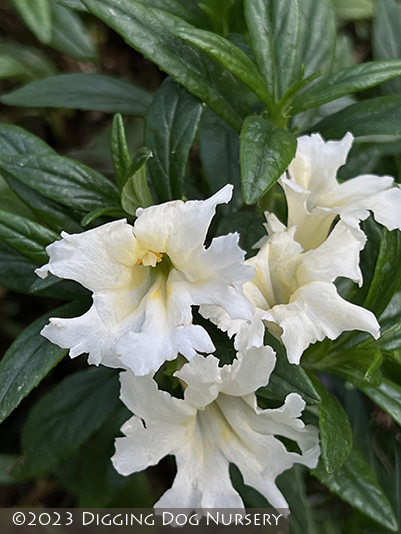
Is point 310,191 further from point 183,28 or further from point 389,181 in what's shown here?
point 183,28

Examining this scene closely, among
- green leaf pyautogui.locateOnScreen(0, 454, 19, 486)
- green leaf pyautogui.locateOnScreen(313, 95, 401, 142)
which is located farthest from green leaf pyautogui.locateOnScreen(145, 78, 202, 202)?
green leaf pyautogui.locateOnScreen(0, 454, 19, 486)

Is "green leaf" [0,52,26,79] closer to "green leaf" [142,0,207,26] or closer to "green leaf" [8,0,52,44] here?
"green leaf" [8,0,52,44]

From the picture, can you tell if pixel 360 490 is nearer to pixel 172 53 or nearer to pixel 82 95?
pixel 172 53

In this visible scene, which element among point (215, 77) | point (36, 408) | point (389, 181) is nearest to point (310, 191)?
point (389, 181)

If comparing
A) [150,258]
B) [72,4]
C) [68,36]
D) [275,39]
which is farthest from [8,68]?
[150,258]

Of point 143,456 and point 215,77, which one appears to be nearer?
point 143,456

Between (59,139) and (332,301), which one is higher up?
(332,301)
